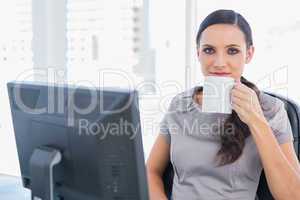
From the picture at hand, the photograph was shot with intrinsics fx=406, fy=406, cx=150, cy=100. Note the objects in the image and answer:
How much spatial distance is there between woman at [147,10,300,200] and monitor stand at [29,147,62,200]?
0.54m

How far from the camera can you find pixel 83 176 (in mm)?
923

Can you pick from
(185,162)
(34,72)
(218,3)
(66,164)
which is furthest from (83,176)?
(34,72)

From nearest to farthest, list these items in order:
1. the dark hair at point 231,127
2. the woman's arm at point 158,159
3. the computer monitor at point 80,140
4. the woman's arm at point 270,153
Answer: the computer monitor at point 80,140 → the woman's arm at point 270,153 → the dark hair at point 231,127 → the woman's arm at point 158,159

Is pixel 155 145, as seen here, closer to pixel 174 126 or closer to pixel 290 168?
pixel 174 126

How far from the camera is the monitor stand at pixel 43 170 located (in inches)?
37.1

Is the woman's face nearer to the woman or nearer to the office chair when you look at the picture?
the woman

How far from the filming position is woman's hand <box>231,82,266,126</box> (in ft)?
3.76

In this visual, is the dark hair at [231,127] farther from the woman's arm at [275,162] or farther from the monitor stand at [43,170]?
the monitor stand at [43,170]

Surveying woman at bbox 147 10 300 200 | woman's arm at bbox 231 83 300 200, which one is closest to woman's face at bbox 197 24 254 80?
woman at bbox 147 10 300 200

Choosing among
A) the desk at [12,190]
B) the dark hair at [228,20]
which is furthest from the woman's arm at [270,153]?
the desk at [12,190]

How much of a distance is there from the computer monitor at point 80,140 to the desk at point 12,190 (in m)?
0.87

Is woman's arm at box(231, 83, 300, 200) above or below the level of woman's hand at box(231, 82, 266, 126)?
below

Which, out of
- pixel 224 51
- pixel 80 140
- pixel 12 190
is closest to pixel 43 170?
pixel 80 140

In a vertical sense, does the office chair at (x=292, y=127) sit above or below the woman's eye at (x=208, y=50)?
below
